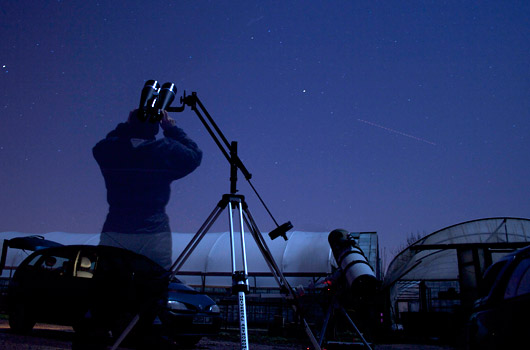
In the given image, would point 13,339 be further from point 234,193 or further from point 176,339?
point 234,193

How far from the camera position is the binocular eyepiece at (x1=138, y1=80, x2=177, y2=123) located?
10.9 feet

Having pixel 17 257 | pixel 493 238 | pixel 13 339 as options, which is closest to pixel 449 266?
pixel 493 238

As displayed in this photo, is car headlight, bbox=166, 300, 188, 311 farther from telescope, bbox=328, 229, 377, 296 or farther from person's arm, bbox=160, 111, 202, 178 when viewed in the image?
telescope, bbox=328, 229, 377, 296

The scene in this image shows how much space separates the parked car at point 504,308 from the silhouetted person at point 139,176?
6.73m

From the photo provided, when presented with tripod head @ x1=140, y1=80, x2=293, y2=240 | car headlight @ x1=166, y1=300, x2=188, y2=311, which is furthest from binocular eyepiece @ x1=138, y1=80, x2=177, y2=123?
car headlight @ x1=166, y1=300, x2=188, y2=311

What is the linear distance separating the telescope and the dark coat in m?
5.13

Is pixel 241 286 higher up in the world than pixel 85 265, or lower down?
lower down

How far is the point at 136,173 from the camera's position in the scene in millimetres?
8961

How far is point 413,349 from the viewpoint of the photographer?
10242mm

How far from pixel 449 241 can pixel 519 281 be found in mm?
15348

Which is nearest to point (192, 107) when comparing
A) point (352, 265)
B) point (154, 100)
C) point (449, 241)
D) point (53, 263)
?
point (154, 100)

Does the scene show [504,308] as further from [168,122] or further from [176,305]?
[168,122]

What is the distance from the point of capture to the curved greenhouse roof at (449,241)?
16094 mm

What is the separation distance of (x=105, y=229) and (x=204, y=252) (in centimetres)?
1188
